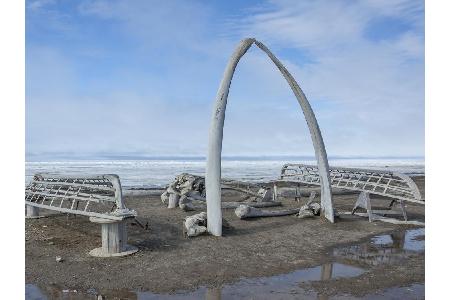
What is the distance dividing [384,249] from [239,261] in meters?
3.95

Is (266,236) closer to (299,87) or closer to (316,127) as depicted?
(316,127)

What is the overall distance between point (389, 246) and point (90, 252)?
7484mm

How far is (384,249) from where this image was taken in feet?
34.1

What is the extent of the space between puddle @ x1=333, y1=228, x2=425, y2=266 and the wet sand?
0.08 ft

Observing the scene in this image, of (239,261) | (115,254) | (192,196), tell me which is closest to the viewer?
(239,261)

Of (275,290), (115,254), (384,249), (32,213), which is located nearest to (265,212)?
(384,249)

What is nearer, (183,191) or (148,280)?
(148,280)

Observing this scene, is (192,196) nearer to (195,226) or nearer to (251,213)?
(251,213)

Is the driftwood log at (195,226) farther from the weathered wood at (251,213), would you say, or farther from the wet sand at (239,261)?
the weathered wood at (251,213)

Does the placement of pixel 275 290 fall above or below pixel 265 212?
Answer: below

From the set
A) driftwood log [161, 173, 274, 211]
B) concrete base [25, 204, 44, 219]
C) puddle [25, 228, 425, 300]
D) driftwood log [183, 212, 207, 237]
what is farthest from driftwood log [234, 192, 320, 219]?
concrete base [25, 204, 44, 219]

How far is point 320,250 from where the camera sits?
1023cm

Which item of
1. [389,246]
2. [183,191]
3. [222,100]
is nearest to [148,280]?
[222,100]

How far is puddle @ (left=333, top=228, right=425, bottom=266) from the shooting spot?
945 centimetres
